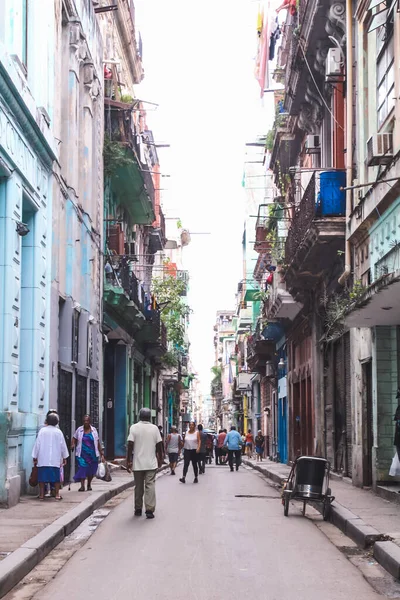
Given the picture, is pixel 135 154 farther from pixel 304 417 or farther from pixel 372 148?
pixel 372 148

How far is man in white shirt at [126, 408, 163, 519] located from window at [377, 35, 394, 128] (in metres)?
6.36

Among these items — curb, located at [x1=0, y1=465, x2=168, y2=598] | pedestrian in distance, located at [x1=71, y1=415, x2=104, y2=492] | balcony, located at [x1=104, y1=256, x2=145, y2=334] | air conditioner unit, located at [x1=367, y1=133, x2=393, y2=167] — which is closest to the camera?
curb, located at [x1=0, y1=465, x2=168, y2=598]

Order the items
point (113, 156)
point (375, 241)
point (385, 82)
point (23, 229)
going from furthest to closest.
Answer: point (113, 156), point (375, 241), point (385, 82), point (23, 229)

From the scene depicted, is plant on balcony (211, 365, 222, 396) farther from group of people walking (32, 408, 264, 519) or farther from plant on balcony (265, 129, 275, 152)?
group of people walking (32, 408, 264, 519)

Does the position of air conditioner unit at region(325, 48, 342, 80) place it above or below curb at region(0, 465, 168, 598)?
above

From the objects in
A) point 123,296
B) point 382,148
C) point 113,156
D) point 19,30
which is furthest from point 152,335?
point 382,148

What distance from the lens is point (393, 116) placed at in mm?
15406

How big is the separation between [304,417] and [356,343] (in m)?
10.5

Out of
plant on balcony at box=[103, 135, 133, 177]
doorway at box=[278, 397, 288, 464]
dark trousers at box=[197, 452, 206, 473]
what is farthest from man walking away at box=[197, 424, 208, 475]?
plant on balcony at box=[103, 135, 133, 177]

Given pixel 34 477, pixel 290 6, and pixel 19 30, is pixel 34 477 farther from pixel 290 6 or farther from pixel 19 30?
pixel 290 6

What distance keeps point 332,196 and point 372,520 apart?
28.7 ft

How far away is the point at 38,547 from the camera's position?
995 cm

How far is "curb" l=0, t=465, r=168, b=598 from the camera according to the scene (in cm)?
848

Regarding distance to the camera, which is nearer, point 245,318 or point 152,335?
point 152,335
